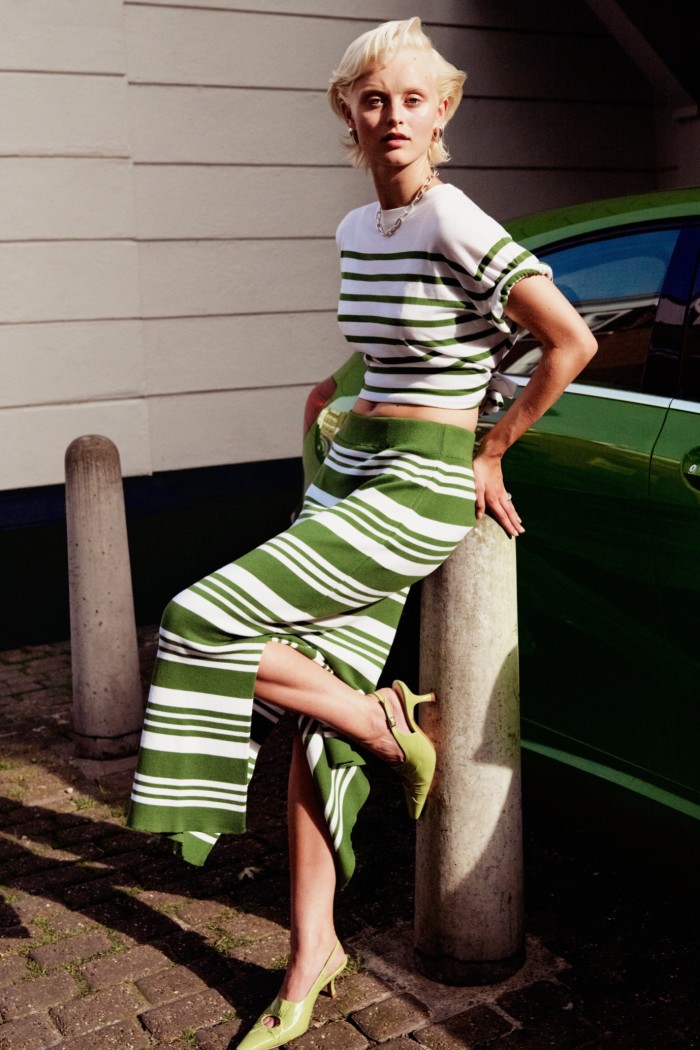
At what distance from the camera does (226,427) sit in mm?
6184

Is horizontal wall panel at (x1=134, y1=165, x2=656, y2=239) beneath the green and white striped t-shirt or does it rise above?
above

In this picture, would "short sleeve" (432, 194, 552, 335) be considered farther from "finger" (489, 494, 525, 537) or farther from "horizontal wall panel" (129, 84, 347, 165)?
"horizontal wall panel" (129, 84, 347, 165)

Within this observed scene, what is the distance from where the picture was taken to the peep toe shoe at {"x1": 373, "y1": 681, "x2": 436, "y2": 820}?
259 centimetres

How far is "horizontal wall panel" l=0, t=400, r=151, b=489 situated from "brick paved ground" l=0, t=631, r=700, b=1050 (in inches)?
90.2

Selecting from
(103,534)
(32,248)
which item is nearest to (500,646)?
(103,534)

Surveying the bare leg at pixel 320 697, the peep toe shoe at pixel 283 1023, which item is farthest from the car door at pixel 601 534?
the peep toe shoe at pixel 283 1023

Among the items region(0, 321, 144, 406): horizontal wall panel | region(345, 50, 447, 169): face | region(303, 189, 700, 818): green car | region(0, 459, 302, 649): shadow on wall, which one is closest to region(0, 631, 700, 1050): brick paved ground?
region(303, 189, 700, 818): green car

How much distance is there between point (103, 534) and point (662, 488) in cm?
216

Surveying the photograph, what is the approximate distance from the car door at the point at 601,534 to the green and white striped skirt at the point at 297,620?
44 centimetres

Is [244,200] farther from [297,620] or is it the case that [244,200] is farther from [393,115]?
[297,620]

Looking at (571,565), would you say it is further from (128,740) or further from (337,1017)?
(128,740)

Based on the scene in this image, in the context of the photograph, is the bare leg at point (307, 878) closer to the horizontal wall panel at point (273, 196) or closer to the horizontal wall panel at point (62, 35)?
the horizontal wall panel at point (273, 196)

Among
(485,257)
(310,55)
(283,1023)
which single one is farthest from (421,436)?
(310,55)

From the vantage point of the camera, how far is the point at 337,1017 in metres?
2.65
